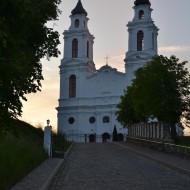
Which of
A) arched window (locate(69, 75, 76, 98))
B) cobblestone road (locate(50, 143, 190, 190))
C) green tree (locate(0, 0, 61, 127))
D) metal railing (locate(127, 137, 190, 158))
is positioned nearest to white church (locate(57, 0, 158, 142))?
arched window (locate(69, 75, 76, 98))

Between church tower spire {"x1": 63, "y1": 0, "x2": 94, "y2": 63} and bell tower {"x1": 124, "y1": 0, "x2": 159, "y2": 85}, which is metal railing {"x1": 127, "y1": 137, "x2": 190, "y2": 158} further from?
church tower spire {"x1": 63, "y1": 0, "x2": 94, "y2": 63}

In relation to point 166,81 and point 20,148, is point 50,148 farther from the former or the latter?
point 166,81

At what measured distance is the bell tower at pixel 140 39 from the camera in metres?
73.9

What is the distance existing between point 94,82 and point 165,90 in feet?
132

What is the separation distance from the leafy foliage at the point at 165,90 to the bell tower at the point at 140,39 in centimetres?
3199

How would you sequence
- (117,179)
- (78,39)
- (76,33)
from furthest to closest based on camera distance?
(76,33)
(78,39)
(117,179)

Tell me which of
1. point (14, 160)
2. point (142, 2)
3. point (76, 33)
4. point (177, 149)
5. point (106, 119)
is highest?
point (142, 2)

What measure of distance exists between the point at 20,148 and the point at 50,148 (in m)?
6.39

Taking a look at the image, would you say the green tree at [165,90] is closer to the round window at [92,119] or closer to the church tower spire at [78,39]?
the round window at [92,119]

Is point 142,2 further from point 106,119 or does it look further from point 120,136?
point 120,136

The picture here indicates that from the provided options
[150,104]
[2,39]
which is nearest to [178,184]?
[2,39]

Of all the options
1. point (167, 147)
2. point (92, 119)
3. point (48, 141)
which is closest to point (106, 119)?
point (92, 119)

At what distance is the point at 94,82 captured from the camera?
78688mm

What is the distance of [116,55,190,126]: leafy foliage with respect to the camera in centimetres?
3847
